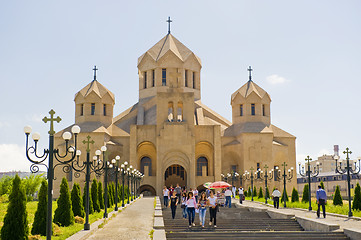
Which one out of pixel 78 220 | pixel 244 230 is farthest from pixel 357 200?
pixel 78 220

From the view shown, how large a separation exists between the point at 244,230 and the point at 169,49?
37.5m

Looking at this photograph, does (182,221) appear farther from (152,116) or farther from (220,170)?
(152,116)

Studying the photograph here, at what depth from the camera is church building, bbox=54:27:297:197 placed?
4144cm

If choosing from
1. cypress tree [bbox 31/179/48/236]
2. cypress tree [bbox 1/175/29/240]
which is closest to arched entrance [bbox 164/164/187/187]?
cypress tree [bbox 31/179/48/236]

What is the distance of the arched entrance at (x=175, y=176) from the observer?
4528cm

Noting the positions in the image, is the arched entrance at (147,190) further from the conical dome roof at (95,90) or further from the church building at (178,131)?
the conical dome roof at (95,90)

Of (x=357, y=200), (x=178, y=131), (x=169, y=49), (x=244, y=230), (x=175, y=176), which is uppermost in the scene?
(x=169, y=49)

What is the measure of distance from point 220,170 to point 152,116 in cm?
985

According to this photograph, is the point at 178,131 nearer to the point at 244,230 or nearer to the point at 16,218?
the point at 244,230

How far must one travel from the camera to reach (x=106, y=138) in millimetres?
42344

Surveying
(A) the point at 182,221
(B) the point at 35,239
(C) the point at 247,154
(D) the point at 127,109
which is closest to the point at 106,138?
(D) the point at 127,109

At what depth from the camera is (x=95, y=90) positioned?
44.3m

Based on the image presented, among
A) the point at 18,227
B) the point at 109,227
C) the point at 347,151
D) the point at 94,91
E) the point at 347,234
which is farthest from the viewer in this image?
the point at 94,91

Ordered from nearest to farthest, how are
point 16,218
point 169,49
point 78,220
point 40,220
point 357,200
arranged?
point 16,218 → point 40,220 → point 78,220 → point 357,200 → point 169,49
